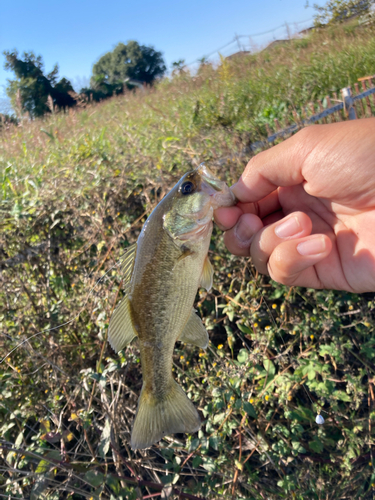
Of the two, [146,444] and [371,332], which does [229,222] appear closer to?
[146,444]

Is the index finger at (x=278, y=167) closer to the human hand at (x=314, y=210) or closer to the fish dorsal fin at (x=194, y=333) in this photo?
the human hand at (x=314, y=210)

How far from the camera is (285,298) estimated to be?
114 inches

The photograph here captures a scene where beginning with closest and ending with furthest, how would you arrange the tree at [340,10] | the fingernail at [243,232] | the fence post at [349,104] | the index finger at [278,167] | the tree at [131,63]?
the index finger at [278,167] → the fingernail at [243,232] → the fence post at [349,104] → the tree at [340,10] → the tree at [131,63]

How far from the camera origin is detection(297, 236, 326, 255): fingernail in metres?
1.67

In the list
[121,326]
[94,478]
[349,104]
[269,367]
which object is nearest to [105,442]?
[94,478]

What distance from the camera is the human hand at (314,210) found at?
169cm

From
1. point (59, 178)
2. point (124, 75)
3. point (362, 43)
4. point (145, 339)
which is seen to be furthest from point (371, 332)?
point (124, 75)

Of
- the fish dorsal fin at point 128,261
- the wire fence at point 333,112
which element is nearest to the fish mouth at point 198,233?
the fish dorsal fin at point 128,261

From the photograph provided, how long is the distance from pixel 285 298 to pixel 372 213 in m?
1.22

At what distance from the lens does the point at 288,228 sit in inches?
70.8

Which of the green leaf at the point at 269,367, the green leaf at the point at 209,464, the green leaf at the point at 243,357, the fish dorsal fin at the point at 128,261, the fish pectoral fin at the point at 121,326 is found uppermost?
the fish dorsal fin at the point at 128,261

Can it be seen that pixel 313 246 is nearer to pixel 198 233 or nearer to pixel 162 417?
pixel 198 233

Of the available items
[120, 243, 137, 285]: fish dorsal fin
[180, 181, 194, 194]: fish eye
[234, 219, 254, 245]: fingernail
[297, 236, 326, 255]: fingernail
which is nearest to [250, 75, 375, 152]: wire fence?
[234, 219, 254, 245]: fingernail

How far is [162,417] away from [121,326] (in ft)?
1.55
